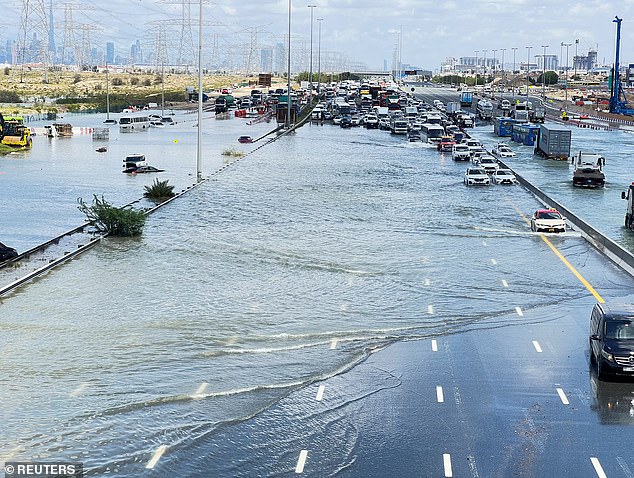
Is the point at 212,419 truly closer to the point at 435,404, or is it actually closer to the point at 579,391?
the point at 435,404

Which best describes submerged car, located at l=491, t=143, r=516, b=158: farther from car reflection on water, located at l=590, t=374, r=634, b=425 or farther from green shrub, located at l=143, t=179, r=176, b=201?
car reflection on water, located at l=590, t=374, r=634, b=425

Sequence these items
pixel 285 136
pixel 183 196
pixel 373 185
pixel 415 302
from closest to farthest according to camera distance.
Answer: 1. pixel 415 302
2. pixel 183 196
3. pixel 373 185
4. pixel 285 136

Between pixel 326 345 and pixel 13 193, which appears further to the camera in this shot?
pixel 13 193

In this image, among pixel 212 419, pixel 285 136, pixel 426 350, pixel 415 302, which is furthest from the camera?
pixel 285 136

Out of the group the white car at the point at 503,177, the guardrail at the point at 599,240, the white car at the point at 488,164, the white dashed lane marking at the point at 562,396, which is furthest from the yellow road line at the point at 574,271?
the white car at the point at 488,164

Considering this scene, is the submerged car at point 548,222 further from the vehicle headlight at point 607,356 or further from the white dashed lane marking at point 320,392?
the white dashed lane marking at point 320,392

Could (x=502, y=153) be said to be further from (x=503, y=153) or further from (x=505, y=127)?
(x=505, y=127)

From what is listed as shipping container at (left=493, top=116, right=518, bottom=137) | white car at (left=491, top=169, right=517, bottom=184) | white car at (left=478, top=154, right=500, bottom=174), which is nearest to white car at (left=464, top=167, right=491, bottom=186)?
white car at (left=491, top=169, right=517, bottom=184)

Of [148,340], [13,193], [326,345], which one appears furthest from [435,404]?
[13,193]
